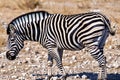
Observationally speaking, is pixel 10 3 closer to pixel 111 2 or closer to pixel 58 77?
pixel 111 2

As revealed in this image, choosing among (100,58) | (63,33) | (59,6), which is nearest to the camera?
(100,58)

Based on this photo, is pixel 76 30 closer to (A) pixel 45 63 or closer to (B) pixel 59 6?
(A) pixel 45 63

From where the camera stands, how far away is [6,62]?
43.2ft

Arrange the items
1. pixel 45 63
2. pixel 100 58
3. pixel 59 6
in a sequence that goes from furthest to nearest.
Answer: pixel 59 6 → pixel 45 63 → pixel 100 58

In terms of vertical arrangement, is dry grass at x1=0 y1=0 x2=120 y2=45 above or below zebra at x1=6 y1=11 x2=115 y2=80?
above

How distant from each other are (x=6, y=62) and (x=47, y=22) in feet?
8.49

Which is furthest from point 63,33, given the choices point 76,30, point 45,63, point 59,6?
point 59,6

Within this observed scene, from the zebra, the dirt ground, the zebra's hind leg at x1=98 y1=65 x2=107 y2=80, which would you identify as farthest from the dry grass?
the zebra's hind leg at x1=98 y1=65 x2=107 y2=80

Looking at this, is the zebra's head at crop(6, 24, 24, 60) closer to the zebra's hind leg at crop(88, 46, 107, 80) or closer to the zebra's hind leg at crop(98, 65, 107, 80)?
the zebra's hind leg at crop(88, 46, 107, 80)

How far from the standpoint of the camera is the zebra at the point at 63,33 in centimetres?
1034

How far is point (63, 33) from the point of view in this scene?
1072cm

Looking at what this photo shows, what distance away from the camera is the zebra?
33.9 ft

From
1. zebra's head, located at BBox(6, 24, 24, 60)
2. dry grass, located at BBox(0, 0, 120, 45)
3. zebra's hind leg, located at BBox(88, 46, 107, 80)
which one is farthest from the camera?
dry grass, located at BBox(0, 0, 120, 45)

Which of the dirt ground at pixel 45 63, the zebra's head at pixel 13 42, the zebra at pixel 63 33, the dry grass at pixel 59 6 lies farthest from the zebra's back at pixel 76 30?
the dry grass at pixel 59 6
